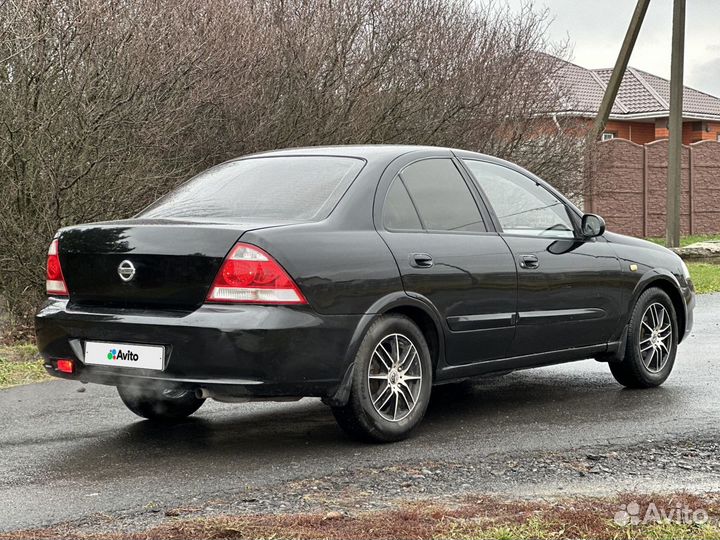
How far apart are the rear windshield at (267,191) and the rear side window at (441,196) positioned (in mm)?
387

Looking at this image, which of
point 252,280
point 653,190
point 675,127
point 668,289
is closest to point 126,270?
point 252,280

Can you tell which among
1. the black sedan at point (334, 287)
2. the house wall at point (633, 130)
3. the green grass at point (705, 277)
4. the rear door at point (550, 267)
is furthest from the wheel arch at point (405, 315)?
the house wall at point (633, 130)

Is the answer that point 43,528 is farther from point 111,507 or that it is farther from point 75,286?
point 75,286

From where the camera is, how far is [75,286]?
6.24 metres

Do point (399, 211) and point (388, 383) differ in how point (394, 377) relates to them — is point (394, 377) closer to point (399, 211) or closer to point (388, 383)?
point (388, 383)

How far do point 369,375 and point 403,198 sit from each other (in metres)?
1.07

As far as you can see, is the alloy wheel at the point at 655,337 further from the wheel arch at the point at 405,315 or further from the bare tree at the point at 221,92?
the bare tree at the point at 221,92

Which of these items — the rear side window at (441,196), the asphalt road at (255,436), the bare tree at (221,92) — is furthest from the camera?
the bare tree at (221,92)

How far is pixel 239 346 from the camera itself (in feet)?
18.4

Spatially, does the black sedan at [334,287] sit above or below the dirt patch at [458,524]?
above

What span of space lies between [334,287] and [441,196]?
127cm

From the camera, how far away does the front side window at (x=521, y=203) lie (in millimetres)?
7316

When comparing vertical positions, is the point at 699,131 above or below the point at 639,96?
below

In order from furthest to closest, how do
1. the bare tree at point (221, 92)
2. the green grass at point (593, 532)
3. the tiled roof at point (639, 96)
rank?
the tiled roof at point (639, 96) < the bare tree at point (221, 92) < the green grass at point (593, 532)
